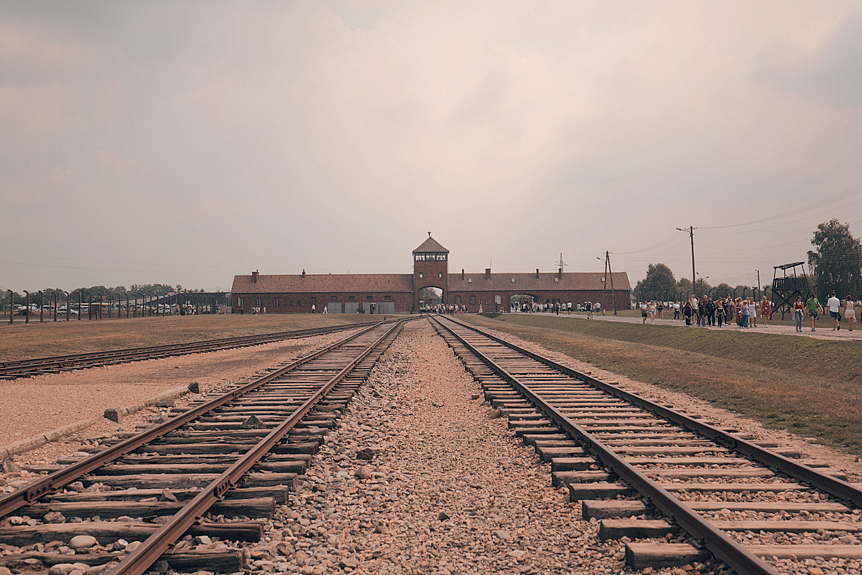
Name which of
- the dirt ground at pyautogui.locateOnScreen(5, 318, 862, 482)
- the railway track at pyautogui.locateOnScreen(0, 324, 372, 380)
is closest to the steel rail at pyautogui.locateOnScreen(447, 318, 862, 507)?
the dirt ground at pyautogui.locateOnScreen(5, 318, 862, 482)

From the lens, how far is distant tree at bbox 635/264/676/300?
118 meters

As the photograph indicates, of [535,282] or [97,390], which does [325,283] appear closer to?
[535,282]

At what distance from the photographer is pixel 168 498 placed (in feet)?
14.6

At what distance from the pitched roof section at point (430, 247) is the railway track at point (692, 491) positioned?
82.1 m

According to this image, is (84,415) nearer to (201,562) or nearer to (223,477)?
(223,477)

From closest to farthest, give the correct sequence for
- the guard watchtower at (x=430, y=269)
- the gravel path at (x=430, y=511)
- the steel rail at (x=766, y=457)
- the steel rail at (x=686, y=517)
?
the steel rail at (x=686, y=517) → the gravel path at (x=430, y=511) → the steel rail at (x=766, y=457) → the guard watchtower at (x=430, y=269)

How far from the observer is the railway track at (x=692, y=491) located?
351cm

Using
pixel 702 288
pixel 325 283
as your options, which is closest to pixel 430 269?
pixel 325 283

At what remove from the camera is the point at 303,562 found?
3.65 metres

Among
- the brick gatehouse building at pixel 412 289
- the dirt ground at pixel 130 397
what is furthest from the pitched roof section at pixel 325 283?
the dirt ground at pixel 130 397

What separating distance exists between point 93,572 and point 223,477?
4.41ft

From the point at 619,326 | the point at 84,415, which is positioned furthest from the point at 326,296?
the point at 84,415

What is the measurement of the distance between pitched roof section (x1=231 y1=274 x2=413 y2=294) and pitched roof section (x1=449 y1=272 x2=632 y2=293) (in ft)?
32.5

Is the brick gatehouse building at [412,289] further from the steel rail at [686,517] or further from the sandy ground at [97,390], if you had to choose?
the steel rail at [686,517]
